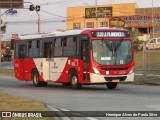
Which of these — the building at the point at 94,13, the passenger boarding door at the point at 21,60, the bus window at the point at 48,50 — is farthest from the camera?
the building at the point at 94,13

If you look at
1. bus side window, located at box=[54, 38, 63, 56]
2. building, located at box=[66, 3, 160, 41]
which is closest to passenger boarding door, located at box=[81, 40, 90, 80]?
bus side window, located at box=[54, 38, 63, 56]

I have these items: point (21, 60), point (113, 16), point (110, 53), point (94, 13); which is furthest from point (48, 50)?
point (94, 13)

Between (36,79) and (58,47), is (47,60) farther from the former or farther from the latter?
(36,79)

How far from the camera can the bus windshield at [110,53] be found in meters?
25.1

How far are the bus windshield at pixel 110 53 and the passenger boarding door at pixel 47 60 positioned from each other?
4460mm

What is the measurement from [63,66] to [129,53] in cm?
379

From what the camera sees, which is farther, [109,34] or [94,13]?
[94,13]

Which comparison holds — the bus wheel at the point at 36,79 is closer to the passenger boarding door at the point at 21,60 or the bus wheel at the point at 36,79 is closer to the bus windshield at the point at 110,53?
the passenger boarding door at the point at 21,60

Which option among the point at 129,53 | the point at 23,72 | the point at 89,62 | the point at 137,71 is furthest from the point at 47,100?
the point at 137,71

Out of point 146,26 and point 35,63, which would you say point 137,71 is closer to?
point 35,63

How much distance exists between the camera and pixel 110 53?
82.6 ft

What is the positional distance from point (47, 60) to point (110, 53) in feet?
17.0

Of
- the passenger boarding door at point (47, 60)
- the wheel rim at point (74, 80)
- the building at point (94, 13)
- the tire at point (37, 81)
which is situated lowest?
the tire at point (37, 81)

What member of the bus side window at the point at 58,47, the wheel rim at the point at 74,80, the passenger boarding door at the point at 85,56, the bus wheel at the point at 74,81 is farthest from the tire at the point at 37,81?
the passenger boarding door at the point at 85,56
